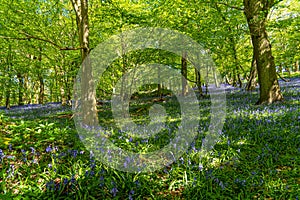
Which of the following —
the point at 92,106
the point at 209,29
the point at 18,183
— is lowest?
the point at 18,183

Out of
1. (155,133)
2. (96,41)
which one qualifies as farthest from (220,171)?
(96,41)

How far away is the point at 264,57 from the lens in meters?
9.21

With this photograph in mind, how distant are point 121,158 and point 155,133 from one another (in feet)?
7.49

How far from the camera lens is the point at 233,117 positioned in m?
6.86

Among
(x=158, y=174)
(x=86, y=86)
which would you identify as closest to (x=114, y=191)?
(x=158, y=174)

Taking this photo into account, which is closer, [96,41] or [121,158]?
[121,158]

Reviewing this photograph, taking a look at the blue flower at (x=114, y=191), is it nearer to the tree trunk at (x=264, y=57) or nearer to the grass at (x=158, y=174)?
the grass at (x=158, y=174)

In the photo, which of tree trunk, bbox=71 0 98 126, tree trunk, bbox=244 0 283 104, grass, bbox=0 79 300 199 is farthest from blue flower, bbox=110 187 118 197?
tree trunk, bbox=244 0 283 104

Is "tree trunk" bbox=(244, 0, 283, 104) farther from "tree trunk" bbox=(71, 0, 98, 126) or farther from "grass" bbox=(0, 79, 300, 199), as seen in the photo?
"tree trunk" bbox=(71, 0, 98, 126)

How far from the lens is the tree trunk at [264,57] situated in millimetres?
9008

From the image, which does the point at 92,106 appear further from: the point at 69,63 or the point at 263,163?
the point at 69,63

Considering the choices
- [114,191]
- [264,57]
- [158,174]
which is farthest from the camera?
[264,57]

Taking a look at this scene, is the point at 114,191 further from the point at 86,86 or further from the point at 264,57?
the point at 264,57

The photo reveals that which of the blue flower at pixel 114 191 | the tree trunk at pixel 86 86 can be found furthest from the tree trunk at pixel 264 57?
the blue flower at pixel 114 191
